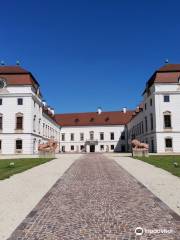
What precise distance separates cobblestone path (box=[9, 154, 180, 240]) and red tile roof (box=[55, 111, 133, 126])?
65504mm

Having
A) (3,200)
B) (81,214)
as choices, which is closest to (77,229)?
(81,214)

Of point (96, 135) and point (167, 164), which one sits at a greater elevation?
point (96, 135)

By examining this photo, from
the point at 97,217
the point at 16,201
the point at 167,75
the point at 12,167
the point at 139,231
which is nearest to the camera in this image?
the point at 139,231

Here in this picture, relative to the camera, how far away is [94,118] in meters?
76.2

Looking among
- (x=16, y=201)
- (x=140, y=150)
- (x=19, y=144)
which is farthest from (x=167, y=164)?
(x=19, y=144)

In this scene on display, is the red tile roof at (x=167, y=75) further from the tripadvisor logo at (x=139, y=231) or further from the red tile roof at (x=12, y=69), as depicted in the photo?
the tripadvisor logo at (x=139, y=231)

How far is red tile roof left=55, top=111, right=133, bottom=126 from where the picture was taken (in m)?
74.4

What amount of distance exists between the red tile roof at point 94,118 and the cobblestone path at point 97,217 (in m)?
65.5

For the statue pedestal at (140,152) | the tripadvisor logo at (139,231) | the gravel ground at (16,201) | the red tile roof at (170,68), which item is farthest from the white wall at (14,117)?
the tripadvisor logo at (139,231)

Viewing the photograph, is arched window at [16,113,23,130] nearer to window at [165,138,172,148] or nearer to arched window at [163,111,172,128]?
arched window at [163,111,172,128]

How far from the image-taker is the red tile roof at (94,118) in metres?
74.4

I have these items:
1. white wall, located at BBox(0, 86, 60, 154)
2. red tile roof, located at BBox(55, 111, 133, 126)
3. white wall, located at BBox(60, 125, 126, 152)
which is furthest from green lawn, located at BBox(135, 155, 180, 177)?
red tile roof, located at BBox(55, 111, 133, 126)

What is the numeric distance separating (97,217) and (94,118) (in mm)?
70371

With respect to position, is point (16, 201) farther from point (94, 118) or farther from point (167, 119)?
Answer: point (94, 118)
